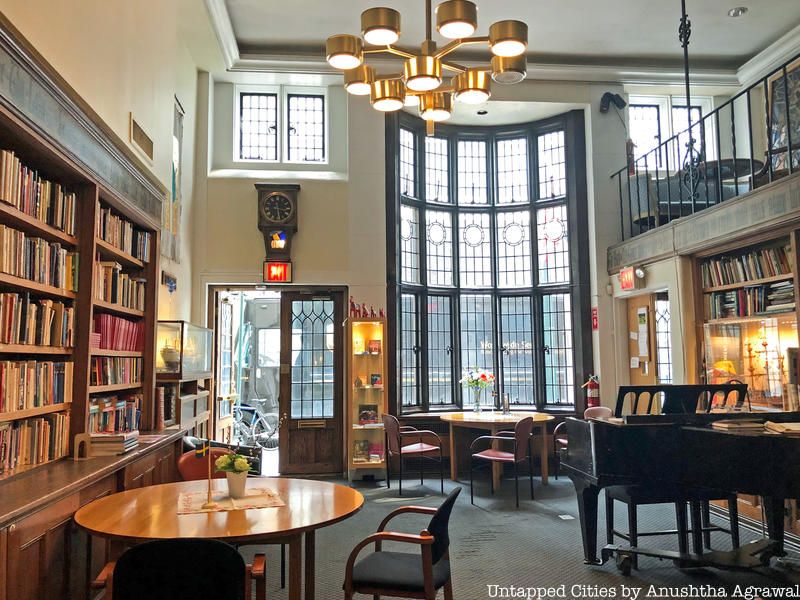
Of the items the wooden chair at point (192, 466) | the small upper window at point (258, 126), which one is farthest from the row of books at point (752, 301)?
the small upper window at point (258, 126)

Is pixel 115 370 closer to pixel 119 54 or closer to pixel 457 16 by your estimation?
pixel 119 54

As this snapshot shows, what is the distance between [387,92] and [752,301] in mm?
4021

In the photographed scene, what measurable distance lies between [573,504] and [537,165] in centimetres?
504

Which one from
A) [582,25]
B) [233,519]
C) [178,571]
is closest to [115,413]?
[233,519]

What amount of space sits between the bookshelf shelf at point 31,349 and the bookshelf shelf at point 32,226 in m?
0.67

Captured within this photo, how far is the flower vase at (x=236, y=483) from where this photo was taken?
11.1 feet

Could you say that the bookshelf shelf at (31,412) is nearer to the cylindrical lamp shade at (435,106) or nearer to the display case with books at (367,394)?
the cylindrical lamp shade at (435,106)

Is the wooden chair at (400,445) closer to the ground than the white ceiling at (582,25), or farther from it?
closer to the ground

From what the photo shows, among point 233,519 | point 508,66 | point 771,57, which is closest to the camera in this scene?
point 233,519

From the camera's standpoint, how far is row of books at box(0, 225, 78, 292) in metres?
3.13

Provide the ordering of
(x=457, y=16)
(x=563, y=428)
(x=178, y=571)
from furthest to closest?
(x=563, y=428)
(x=457, y=16)
(x=178, y=571)

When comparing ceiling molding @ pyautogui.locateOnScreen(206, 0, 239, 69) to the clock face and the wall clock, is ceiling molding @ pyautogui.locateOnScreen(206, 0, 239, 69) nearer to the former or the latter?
the wall clock

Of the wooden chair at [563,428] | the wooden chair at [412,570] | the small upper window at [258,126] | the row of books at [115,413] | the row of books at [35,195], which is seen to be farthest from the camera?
the small upper window at [258,126]

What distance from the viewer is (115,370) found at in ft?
15.4
